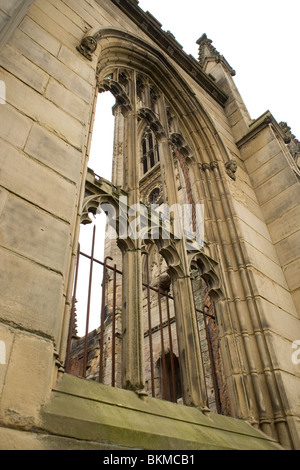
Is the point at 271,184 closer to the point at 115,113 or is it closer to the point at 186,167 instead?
the point at 186,167

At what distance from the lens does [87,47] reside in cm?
450

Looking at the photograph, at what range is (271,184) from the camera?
21.2ft

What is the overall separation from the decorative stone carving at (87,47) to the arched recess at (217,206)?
0.26m

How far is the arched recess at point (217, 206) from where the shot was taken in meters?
3.81

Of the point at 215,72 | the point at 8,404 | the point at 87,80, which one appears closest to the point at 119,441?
the point at 8,404

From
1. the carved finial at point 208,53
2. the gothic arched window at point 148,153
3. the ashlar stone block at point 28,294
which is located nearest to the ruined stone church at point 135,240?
the ashlar stone block at point 28,294

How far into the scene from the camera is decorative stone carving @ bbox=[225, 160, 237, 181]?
6270 mm

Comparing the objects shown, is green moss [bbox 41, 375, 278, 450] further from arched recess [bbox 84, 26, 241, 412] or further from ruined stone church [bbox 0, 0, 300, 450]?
arched recess [bbox 84, 26, 241, 412]

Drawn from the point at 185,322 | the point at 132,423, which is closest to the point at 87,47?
the point at 185,322

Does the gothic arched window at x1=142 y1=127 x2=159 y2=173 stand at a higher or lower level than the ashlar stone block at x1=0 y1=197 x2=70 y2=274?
higher

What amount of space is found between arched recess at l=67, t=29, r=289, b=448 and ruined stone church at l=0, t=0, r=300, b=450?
21 mm

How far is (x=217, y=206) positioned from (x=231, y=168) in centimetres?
99

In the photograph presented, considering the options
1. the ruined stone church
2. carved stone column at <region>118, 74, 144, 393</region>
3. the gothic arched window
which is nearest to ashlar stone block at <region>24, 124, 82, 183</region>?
the ruined stone church

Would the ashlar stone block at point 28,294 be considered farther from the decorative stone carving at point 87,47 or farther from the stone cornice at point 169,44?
the stone cornice at point 169,44
